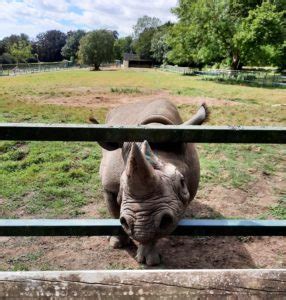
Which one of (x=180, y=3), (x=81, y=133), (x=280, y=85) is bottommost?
(x=280, y=85)

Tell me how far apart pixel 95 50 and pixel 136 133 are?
83834 millimetres

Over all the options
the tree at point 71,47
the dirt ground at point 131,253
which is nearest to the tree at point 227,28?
the dirt ground at point 131,253

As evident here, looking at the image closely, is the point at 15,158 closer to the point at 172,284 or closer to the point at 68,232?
the point at 68,232

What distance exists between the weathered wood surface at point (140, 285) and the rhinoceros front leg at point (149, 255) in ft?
9.77

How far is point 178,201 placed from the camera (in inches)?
115

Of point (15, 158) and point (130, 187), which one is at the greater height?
point (130, 187)

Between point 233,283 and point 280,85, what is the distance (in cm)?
3243

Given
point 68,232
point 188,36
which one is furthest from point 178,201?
point 188,36

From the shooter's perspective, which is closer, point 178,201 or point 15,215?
point 178,201

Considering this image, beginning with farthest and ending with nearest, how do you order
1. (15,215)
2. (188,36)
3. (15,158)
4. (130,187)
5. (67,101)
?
(188,36), (67,101), (15,158), (15,215), (130,187)

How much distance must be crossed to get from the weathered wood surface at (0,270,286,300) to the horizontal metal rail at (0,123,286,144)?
0.92 metres

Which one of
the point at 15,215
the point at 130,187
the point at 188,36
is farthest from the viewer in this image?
the point at 188,36

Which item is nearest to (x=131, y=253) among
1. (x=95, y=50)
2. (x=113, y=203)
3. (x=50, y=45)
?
(x=113, y=203)

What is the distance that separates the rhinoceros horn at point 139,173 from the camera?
237 centimetres
